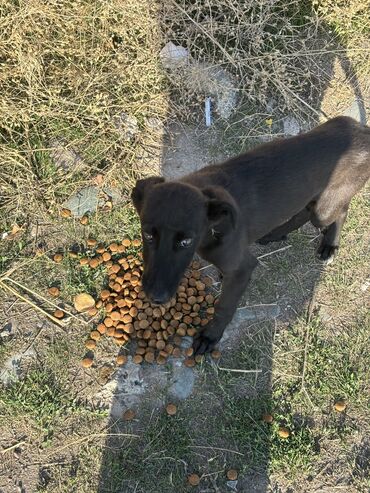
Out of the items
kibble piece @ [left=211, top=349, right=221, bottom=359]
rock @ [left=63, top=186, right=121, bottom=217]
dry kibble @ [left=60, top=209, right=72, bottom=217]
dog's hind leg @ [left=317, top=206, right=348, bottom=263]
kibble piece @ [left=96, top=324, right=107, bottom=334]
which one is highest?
dog's hind leg @ [left=317, top=206, right=348, bottom=263]

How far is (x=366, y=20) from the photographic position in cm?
629

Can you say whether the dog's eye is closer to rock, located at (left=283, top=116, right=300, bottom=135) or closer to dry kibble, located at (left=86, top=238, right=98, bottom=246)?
dry kibble, located at (left=86, top=238, right=98, bottom=246)

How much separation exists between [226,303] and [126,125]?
2455mm

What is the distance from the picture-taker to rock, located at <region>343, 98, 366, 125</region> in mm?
6090

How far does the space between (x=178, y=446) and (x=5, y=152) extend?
3436 mm

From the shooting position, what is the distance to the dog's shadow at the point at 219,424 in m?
4.36

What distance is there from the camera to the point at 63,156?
5.52 meters

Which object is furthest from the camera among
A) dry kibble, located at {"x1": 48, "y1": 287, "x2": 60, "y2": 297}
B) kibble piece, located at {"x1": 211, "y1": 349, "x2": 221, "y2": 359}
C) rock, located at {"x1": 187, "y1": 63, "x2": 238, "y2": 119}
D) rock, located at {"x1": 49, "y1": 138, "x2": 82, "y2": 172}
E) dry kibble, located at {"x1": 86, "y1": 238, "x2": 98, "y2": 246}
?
rock, located at {"x1": 187, "y1": 63, "x2": 238, "y2": 119}

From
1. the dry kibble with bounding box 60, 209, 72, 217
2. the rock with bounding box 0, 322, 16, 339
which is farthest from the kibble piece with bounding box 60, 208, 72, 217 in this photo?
the rock with bounding box 0, 322, 16, 339

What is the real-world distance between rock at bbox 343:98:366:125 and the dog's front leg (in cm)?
293

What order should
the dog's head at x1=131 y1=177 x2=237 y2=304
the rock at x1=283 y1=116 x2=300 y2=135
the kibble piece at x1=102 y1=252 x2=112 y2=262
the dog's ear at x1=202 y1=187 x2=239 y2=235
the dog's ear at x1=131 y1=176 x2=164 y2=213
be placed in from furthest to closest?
the rock at x1=283 y1=116 x2=300 y2=135, the kibble piece at x1=102 y1=252 x2=112 y2=262, the dog's ear at x1=131 y1=176 x2=164 y2=213, the dog's ear at x1=202 y1=187 x2=239 y2=235, the dog's head at x1=131 y1=177 x2=237 y2=304

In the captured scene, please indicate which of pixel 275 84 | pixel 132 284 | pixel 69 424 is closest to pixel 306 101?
pixel 275 84

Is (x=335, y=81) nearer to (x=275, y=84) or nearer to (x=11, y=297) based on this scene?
(x=275, y=84)

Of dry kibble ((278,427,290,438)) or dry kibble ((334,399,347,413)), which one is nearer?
dry kibble ((278,427,290,438))
